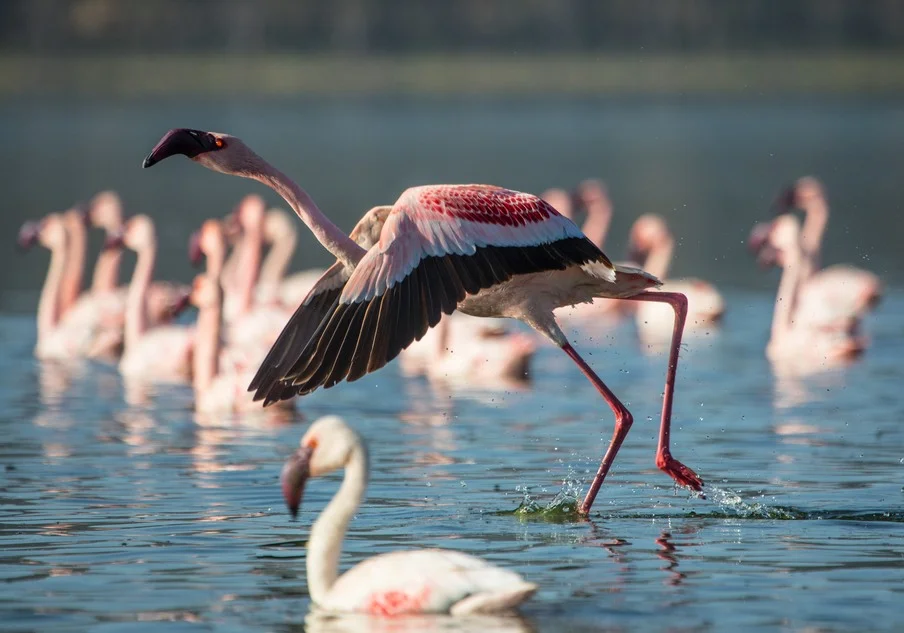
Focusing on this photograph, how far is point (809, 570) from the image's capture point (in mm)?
7172

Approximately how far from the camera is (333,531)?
6551 mm

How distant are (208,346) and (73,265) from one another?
4.74 meters

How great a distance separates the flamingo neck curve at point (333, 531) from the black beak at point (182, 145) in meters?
1.66

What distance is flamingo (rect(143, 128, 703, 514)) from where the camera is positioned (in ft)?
23.8

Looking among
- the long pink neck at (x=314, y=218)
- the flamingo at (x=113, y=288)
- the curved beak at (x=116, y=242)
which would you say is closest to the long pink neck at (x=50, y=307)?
the flamingo at (x=113, y=288)

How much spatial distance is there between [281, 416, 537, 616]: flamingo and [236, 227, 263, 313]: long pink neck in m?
9.72

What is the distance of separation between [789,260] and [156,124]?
153 ft

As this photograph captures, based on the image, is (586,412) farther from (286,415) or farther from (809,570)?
(809,570)

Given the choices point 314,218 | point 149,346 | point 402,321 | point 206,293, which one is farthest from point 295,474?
point 149,346

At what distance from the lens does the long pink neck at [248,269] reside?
16391mm

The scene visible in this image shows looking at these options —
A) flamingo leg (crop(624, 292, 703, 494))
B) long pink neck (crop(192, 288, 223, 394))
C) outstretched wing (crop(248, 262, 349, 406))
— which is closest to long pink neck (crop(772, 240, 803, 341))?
long pink neck (crop(192, 288, 223, 394))

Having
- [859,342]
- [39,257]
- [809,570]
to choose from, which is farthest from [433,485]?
[39,257]

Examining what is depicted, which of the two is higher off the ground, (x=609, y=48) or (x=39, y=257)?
(x=609, y=48)

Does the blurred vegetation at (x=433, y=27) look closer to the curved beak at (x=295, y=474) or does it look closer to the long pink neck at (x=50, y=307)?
the long pink neck at (x=50, y=307)
